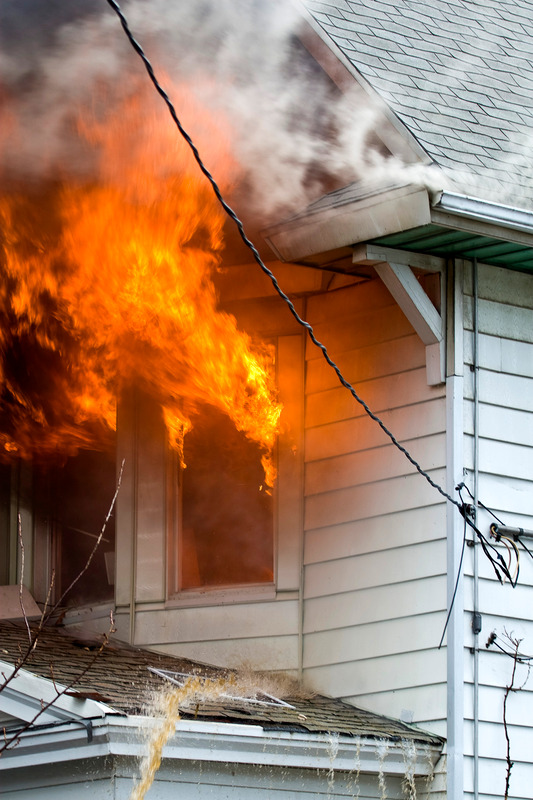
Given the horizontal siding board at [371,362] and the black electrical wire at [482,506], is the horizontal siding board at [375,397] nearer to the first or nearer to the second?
the horizontal siding board at [371,362]

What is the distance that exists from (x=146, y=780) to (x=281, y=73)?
459 centimetres

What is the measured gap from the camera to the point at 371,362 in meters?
8.55

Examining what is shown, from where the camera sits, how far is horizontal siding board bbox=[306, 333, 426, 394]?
27.1 feet

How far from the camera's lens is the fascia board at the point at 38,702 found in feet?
20.3

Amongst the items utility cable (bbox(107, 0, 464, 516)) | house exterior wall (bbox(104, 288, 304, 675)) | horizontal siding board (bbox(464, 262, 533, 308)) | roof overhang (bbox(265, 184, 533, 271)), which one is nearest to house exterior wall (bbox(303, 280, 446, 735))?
house exterior wall (bbox(104, 288, 304, 675))

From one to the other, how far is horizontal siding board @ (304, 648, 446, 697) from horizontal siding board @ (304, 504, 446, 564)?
70 centimetres

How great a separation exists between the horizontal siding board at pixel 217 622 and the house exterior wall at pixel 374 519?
0.65 ft

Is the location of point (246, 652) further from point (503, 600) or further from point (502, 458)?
point (502, 458)

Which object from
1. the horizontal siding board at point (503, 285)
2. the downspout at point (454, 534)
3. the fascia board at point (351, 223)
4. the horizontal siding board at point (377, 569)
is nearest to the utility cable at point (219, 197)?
the downspout at point (454, 534)

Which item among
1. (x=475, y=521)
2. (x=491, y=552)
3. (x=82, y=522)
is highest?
(x=82, y=522)

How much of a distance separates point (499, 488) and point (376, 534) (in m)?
0.85

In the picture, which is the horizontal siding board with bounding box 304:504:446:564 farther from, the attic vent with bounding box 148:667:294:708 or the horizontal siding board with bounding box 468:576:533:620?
the attic vent with bounding box 148:667:294:708

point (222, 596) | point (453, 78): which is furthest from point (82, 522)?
point (453, 78)

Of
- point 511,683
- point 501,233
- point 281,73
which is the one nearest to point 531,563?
point 511,683
